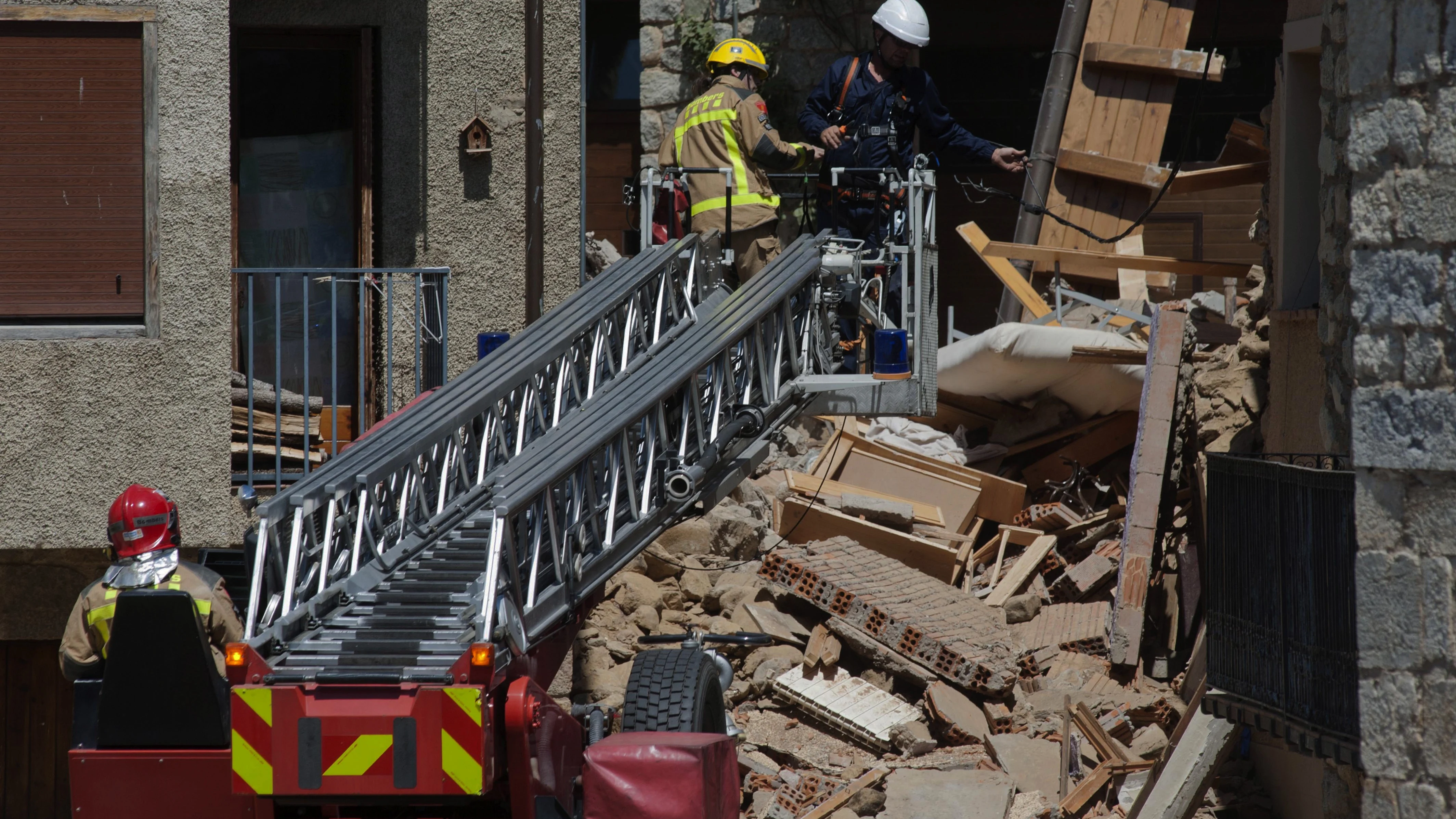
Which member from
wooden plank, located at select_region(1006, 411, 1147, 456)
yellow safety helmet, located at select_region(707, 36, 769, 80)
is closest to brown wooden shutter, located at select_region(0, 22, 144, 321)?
yellow safety helmet, located at select_region(707, 36, 769, 80)

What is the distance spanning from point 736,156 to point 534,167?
45.8 inches

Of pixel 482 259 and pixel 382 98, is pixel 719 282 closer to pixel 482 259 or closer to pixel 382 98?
pixel 482 259

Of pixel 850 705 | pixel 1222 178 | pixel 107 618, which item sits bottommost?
pixel 850 705

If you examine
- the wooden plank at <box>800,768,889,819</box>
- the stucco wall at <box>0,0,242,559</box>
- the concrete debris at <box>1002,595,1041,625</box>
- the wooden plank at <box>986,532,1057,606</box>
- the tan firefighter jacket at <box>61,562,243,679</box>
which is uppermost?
the stucco wall at <box>0,0,242,559</box>

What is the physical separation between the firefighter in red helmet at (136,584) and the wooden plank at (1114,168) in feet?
24.2

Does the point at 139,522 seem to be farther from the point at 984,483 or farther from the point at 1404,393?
the point at 984,483

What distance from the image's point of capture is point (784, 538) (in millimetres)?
9898

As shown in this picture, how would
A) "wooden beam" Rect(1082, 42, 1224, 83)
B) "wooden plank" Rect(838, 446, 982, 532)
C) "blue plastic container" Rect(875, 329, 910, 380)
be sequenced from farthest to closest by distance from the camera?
"wooden beam" Rect(1082, 42, 1224, 83) → "wooden plank" Rect(838, 446, 982, 532) → "blue plastic container" Rect(875, 329, 910, 380)

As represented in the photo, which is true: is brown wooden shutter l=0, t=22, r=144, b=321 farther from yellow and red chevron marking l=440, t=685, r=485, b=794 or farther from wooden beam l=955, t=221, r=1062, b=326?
wooden beam l=955, t=221, r=1062, b=326

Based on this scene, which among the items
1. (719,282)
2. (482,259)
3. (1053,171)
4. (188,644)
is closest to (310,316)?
(482,259)

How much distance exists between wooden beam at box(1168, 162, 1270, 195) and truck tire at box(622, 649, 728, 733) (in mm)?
4940

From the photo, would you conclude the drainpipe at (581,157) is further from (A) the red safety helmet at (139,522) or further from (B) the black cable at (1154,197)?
(A) the red safety helmet at (139,522)

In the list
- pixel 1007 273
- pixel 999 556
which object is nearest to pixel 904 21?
pixel 1007 273

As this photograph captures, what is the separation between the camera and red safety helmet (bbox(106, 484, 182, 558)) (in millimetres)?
5367
